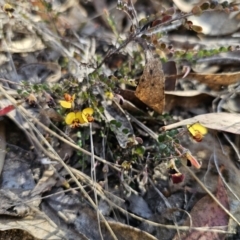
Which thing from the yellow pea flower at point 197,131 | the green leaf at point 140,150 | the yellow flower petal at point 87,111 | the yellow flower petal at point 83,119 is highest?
the yellow flower petal at point 87,111

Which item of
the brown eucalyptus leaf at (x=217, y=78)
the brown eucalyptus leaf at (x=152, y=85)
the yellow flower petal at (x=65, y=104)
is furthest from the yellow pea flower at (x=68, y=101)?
the brown eucalyptus leaf at (x=217, y=78)

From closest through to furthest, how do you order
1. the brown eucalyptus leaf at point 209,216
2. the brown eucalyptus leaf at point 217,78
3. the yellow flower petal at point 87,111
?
the brown eucalyptus leaf at point 209,216, the yellow flower petal at point 87,111, the brown eucalyptus leaf at point 217,78

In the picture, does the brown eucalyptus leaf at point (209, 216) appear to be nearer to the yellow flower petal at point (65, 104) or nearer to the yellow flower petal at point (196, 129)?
the yellow flower petal at point (196, 129)

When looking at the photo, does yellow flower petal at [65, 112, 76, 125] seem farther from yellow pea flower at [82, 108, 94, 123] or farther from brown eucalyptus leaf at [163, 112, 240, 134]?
brown eucalyptus leaf at [163, 112, 240, 134]

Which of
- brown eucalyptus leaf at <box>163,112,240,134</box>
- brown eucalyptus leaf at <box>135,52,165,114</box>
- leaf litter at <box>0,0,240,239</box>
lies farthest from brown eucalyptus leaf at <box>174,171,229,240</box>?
brown eucalyptus leaf at <box>135,52,165,114</box>

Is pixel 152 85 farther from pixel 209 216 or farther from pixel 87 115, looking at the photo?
pixel 209 216
